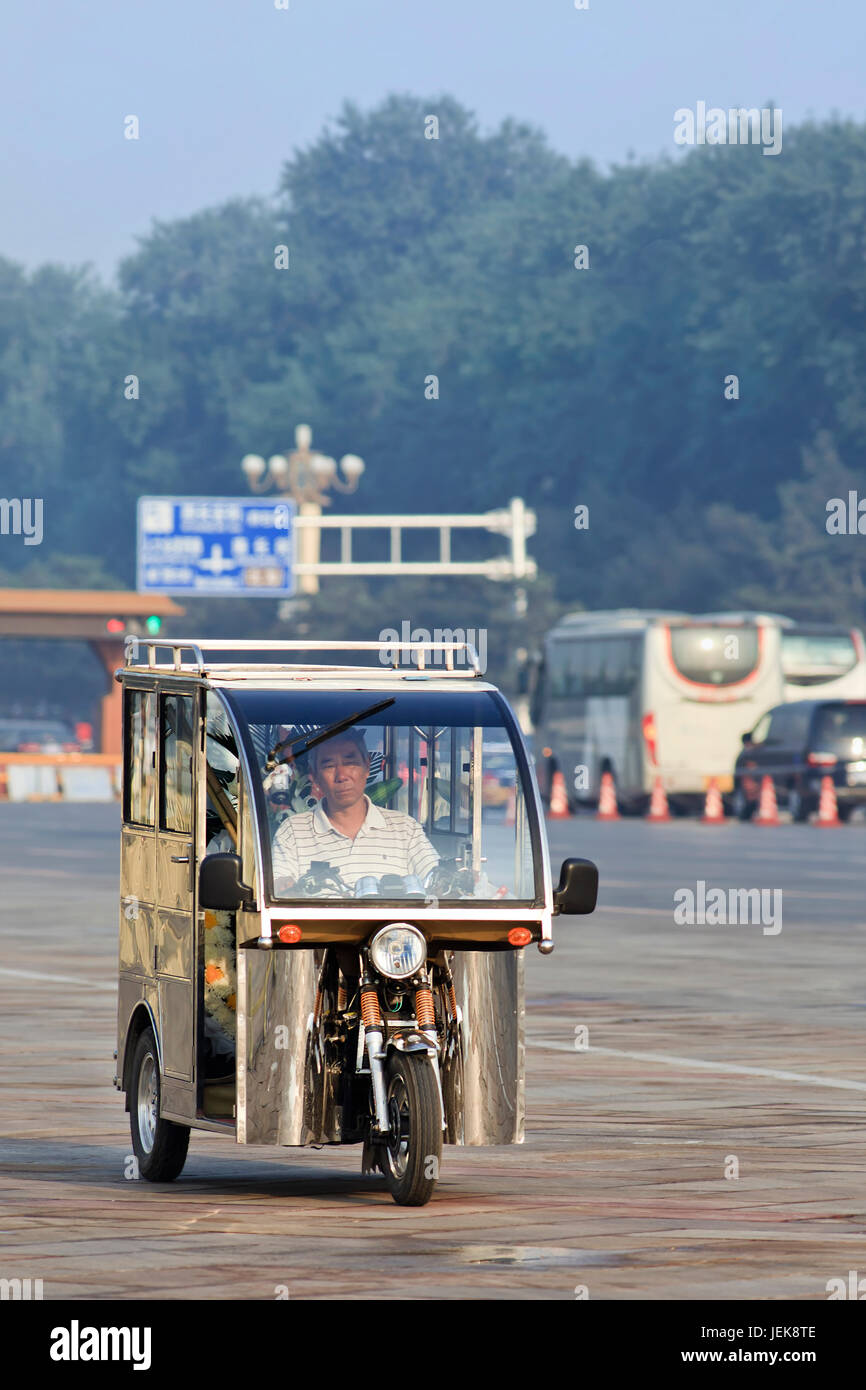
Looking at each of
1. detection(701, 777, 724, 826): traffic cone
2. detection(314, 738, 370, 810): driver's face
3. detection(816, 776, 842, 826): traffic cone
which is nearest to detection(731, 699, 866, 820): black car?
detection(816, 776, 842, 826): traffic cone

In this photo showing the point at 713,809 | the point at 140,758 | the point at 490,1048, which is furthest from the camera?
the point at 713,809

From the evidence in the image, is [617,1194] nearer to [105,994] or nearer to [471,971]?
[471,971]

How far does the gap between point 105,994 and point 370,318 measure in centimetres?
11318

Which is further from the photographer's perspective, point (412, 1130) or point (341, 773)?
point (341, 773)

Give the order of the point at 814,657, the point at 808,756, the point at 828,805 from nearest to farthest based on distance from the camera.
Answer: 1. the point at 828,805
2. the point at 808,756
3. the point at 814,657

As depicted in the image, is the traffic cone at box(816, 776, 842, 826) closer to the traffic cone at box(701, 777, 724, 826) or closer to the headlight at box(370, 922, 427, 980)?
the traffic cone at box(701, 777, 724, 826)

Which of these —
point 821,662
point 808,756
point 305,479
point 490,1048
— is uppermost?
point 305,479

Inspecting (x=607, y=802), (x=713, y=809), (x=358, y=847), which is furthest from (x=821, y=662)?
(x=358, y=847)

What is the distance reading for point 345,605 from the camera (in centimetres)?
9381

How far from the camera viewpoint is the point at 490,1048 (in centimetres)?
934

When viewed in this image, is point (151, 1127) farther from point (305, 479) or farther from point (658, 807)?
point (305, 479)

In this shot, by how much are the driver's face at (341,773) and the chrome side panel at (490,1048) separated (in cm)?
62

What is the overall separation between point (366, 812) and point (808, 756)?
33.1m
